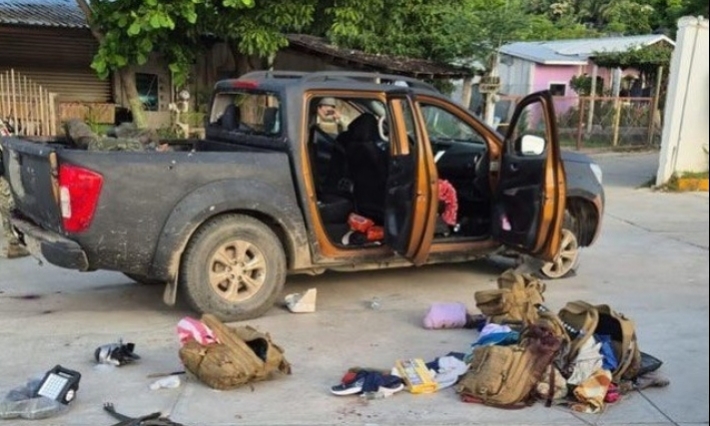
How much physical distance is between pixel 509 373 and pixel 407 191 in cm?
194

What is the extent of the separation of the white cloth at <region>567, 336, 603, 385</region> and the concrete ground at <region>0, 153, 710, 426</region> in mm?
217

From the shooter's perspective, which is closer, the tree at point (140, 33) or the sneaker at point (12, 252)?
the sneaker at point (12, 252)

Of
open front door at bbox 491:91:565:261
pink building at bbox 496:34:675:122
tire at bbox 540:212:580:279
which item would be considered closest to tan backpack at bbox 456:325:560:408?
open front door at bbox 491:91:565:261

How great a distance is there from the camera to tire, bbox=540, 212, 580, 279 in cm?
717

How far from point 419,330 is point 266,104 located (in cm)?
226

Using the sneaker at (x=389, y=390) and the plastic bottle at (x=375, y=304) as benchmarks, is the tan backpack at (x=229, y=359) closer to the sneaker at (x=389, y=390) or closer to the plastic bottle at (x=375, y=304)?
the sneaker at (x=389, y=390)

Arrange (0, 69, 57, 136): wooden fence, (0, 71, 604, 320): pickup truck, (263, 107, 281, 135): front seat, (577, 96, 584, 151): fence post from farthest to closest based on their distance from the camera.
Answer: (577, 96, 584, 151): fence post < (0, 69, 57, 136): wooden fence < (263, 107, 281, 135): front seat < (0, 71, 604, 320): pickup truck

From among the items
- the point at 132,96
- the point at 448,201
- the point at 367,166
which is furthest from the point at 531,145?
the point at 132,96

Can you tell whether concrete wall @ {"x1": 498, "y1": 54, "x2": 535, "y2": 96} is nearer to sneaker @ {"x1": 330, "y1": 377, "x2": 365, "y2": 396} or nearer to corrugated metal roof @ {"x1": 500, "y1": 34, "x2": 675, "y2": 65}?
corrugated metal roof @ {"x1": 500, "y1": 34, "x2": 675, "y2": 65}

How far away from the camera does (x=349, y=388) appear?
14.8 feet

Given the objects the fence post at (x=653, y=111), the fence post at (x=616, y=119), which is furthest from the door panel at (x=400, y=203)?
the fence post at (x=653, y=111)

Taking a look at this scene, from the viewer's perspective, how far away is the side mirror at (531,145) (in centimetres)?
614

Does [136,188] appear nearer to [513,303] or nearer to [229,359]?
[229,359]

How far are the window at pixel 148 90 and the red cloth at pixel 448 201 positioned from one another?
13.2 metres
